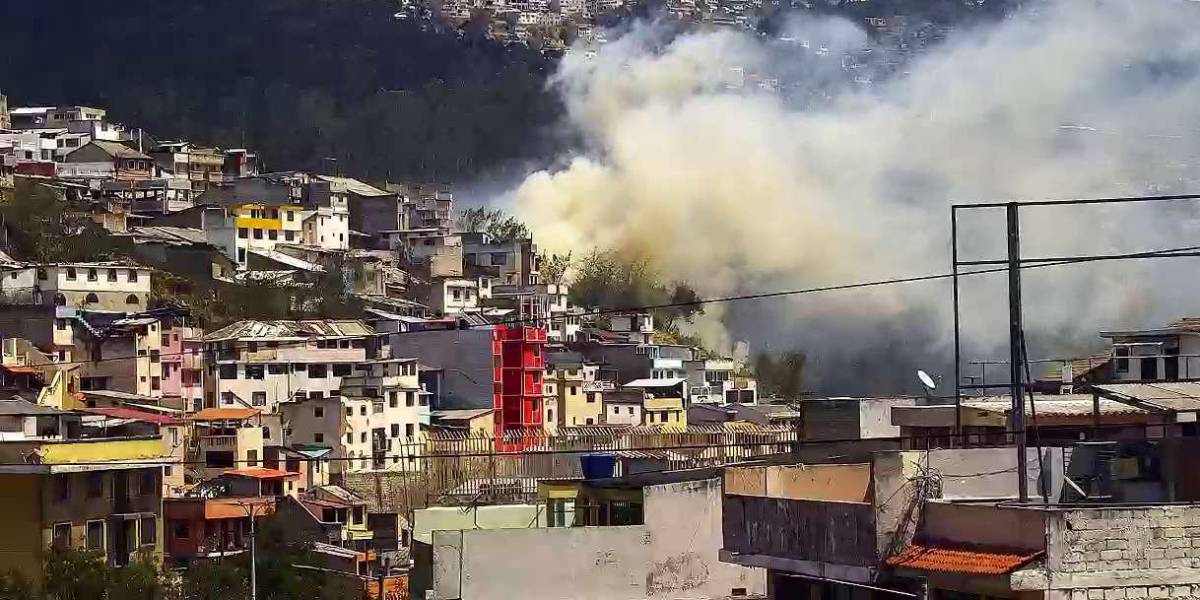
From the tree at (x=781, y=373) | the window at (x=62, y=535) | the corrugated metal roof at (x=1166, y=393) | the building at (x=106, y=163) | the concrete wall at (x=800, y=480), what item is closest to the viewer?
the concrete wall at (x=800, y=480)

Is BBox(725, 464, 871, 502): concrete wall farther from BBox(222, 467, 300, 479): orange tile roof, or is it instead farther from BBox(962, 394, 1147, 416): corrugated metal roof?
BBox(222, 467, 300, 479): orange tile roof

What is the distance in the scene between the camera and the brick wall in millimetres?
8945

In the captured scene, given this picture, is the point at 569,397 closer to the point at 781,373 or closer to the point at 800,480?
the point at 781,373

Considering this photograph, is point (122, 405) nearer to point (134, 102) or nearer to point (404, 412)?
point (404, 412)

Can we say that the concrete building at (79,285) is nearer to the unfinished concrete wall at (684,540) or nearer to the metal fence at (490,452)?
the metal fence at (490,452)

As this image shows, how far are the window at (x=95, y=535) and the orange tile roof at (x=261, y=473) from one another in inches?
185

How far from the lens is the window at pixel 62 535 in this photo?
27.6 m

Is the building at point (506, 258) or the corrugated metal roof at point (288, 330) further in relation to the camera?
the building at point (506, 258)

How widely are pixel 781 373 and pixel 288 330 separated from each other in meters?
20.1

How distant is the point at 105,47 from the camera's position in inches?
3506

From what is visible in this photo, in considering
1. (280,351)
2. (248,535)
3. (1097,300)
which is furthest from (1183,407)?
(1097,300)

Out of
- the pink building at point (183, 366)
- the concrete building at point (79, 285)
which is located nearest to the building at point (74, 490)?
the pink building at point (183, 366)

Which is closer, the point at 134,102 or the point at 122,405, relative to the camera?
the point at 122,405

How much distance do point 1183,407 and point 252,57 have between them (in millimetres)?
78266
